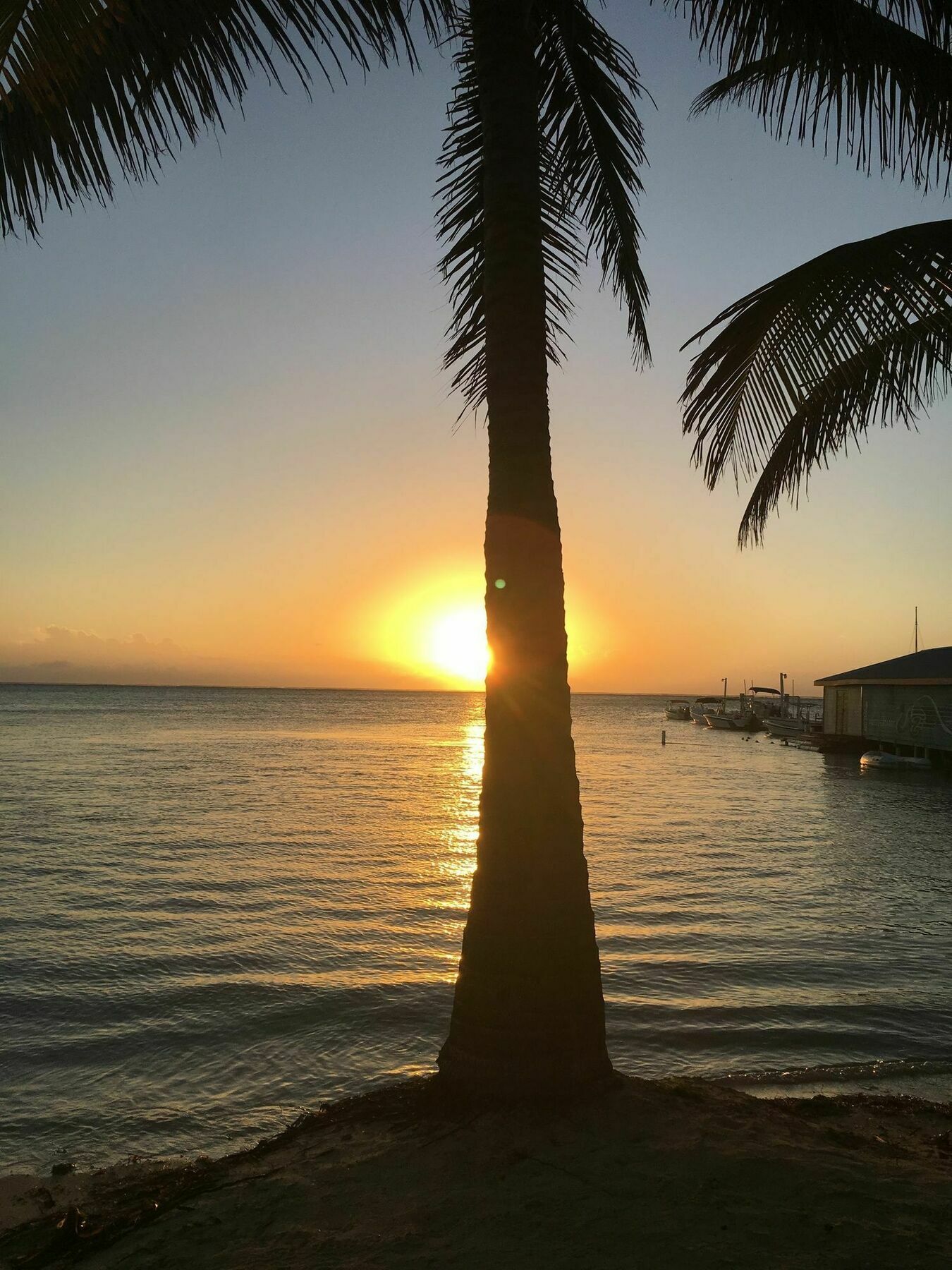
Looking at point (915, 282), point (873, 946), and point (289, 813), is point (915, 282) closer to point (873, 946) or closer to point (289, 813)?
point (873, 946)

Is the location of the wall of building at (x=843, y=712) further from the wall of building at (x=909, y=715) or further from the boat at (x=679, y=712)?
the boat at (x=679, y=712)

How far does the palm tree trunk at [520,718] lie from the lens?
Result: 483 cm

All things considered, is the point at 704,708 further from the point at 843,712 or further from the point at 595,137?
the point at 595,137

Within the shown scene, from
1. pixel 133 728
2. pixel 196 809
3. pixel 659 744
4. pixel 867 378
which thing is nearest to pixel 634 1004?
pixel 867 378

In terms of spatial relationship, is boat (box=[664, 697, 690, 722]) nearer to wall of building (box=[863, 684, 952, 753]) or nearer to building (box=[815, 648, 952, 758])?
building (box=[815, 648, 952, 758])

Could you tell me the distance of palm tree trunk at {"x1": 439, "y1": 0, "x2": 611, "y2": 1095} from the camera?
4832 millimetres

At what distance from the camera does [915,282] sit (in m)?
4.79

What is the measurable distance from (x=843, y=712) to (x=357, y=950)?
149ft

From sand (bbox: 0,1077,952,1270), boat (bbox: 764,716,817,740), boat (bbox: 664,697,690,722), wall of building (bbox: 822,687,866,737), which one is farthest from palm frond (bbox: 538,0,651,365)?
boat (bbox: 664,697,690,722)

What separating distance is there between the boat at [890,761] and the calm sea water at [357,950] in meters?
11.1

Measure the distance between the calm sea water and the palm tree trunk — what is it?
286 cm

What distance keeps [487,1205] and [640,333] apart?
575cm

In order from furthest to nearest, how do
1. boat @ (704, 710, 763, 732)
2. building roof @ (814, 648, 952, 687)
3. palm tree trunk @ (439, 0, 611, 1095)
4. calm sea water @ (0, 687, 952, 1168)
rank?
boat @ (704, 710, 763, 732), building roof @ (814, 648, 952, 687), calm sea water @ (0, 687, 952, 1168), palm tree trunk @ (439, 0, 611, 1095)

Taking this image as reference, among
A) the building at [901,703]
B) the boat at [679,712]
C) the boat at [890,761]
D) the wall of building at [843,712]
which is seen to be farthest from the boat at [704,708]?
the boat at [890,761]
